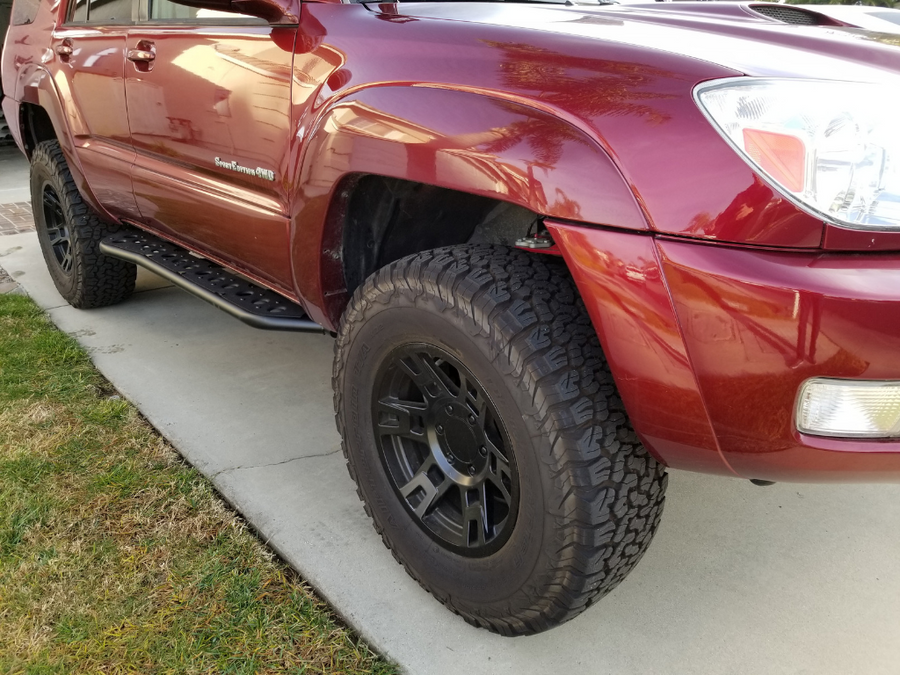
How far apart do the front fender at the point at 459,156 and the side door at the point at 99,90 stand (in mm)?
1303

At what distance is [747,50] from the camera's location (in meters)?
1.51

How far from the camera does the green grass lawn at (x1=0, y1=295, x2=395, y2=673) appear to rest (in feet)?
5.60

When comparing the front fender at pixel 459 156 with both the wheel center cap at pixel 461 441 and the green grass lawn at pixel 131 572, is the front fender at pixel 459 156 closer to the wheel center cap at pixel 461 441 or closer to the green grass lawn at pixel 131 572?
the wheel center cap at pixel 461 441

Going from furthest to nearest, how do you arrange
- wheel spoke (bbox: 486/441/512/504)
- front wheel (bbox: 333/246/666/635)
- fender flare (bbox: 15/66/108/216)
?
fender flare (bbox: 15/66/108/216), wheel spoke (bbox: 486/441/512/504), front wheel (bbox: 333/246/666/635)

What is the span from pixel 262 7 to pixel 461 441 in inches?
50.5

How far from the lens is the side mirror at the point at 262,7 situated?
203 cm

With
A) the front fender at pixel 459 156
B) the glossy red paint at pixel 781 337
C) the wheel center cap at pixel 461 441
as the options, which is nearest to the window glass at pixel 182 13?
the front fender at pixel 459 156

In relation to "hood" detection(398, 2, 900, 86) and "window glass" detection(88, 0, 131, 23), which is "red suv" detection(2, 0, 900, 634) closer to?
"hood" detection(398, 2, 900, 86)

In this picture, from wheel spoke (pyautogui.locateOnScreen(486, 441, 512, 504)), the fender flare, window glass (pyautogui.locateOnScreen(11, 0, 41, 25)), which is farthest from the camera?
window glass (pyautogui.locateOnScreen(11, 0, 41, 25))

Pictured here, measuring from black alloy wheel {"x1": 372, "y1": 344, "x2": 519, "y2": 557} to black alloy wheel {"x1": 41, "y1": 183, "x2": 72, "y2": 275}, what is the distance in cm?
263

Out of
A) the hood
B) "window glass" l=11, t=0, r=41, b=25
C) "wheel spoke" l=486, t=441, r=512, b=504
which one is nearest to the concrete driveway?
"wheel spoke" l=486, t=441, r=512, b=504

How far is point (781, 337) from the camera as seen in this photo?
1238 mm

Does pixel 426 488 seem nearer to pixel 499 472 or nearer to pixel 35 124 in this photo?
pixel 499 472

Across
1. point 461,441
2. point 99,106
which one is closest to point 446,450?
point 461,441
